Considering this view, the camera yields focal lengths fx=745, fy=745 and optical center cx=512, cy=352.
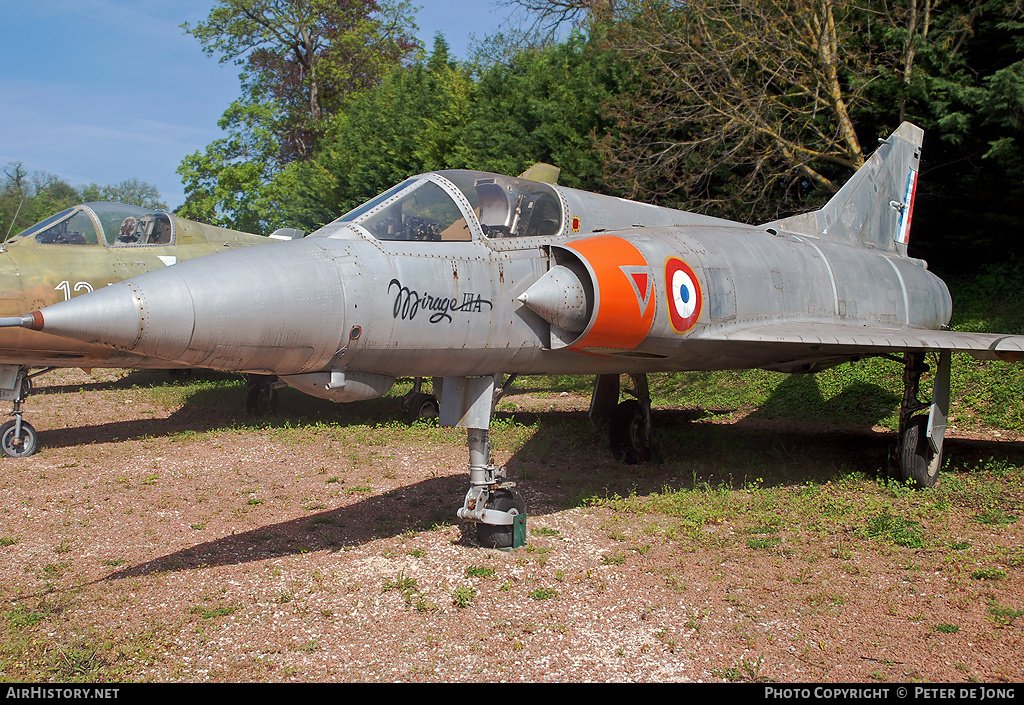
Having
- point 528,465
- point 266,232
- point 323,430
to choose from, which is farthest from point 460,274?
point 266,232

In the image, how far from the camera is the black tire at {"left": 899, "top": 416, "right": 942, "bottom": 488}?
7.97m

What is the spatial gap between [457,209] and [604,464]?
4.62 meters

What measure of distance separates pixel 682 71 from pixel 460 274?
1102cm

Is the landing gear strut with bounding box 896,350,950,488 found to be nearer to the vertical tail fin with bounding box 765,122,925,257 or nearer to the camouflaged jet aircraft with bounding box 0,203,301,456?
the vertical tail fin with bounding box 765,122,925,257

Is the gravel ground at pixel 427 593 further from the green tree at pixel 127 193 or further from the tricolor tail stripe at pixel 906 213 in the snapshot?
the green tree at pixel 127 193

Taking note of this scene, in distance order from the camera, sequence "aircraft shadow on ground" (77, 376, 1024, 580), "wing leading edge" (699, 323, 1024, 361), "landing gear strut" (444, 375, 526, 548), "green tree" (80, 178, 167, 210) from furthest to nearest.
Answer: "green tree" (80, 178, 167, 210), "wing leading edge" (699, 323, 1024, 361), "aircraft shadow on ground" (77, 376, 1024, 580), "landing gear strut" (444, 375, 526, 548)

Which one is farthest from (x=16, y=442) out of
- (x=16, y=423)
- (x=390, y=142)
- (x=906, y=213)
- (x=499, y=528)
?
(x=390, y=142)

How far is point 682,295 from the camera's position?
6406 mm

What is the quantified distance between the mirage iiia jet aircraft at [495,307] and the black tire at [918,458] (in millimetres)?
22

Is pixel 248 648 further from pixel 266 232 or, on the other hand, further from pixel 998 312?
pixel 266 232

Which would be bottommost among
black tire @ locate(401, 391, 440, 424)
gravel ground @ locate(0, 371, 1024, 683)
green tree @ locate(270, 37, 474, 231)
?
gravel ground @ locate(0, 371, 1024, 683)

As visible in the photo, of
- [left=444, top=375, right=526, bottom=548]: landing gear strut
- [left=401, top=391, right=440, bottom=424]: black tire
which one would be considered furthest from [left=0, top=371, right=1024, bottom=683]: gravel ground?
[left=401, top=391, right=440, bottom=424]: black tire

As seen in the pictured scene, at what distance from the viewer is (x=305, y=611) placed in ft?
16.2

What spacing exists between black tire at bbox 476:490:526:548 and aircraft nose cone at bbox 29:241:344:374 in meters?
2.04
